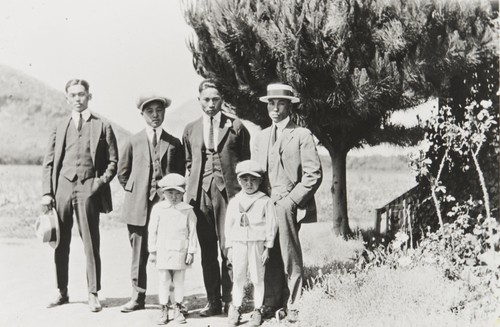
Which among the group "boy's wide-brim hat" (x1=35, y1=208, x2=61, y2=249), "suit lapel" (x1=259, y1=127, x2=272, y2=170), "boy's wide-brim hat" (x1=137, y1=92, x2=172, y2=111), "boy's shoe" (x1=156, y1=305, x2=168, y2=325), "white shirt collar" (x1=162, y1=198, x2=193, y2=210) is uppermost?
"boy's wide-brim hat" (x1=137, y1=92, x2=172, y2=111)

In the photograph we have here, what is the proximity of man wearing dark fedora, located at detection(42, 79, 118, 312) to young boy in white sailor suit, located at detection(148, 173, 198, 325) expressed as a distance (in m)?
0.78

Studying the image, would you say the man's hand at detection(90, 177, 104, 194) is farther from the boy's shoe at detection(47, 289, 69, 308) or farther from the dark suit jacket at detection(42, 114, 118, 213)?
the boy's shoe at detection(47, 289, 69, 308)

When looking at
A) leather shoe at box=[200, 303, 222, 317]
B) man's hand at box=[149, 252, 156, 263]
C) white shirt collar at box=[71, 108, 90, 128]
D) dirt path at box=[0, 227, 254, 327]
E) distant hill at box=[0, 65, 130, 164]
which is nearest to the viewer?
man's hand at box=[149, 252, 156, 263]

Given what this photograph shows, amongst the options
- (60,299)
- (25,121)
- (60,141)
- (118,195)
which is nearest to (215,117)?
(60,141)

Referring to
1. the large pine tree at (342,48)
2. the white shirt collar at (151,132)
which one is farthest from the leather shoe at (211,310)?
the large pine tree at (342,48)

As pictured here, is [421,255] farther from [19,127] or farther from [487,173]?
[19,127]

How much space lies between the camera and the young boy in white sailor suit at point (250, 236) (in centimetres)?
498

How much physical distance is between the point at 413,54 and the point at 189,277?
4.35 m

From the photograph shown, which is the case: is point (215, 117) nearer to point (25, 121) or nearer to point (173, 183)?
point (173, 183)

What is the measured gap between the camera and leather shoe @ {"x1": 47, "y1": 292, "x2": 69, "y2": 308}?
5.69 m

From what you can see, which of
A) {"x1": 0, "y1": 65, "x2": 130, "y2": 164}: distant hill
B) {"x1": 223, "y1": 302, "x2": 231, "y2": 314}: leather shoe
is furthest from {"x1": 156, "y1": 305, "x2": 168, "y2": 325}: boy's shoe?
{"x1": 0, "y1": 65, "x2": 130, "y2": 164}: distant hill

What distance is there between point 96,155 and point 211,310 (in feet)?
6.30

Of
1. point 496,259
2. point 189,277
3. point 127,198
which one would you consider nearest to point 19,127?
point 189,277

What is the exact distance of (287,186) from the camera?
5.14 meters
